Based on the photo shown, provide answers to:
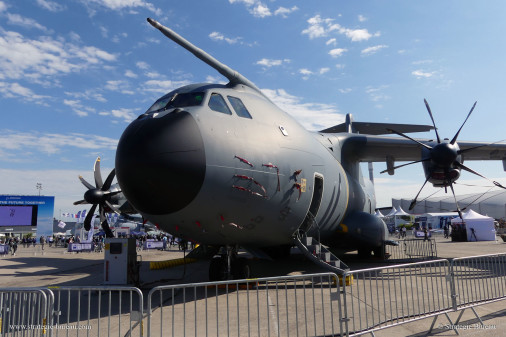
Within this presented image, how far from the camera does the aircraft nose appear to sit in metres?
6.20

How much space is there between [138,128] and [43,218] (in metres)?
47.8

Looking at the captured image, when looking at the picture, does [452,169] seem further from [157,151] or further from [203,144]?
[157,151]

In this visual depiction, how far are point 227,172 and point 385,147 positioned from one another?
924 centimetres

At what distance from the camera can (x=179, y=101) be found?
7746mm

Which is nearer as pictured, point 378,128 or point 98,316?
point 98,316

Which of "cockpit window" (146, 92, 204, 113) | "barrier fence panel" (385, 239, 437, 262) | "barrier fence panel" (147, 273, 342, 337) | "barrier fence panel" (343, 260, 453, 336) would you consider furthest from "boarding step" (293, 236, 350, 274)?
"barrier fence panel" (385, 239, 437, 262)

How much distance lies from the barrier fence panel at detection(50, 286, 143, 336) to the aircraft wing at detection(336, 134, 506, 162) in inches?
362

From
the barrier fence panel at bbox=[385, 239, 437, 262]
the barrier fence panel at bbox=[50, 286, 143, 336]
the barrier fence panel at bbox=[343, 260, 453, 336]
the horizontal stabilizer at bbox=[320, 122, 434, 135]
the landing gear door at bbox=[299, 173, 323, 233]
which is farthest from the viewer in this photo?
the horizontal stabilizer at bbox=[320, 122, 434, 135]

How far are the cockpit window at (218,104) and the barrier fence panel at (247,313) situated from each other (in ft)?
10.9

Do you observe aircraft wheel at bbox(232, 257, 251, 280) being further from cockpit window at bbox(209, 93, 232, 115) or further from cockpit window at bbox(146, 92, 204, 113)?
cockpit window at bbox(146, 92, 204, 113)

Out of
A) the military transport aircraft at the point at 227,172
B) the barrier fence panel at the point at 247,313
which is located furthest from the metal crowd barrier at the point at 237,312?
the military transport aircraft at the point at 227,172

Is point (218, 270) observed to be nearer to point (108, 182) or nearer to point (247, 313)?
point (247, 313)

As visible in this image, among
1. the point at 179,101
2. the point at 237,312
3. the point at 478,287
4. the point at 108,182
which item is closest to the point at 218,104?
the point at 179,101

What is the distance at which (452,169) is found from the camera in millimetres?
12492
